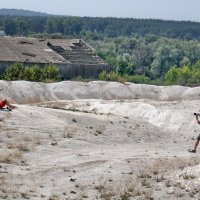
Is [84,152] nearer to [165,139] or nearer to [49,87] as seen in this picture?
[165,139]

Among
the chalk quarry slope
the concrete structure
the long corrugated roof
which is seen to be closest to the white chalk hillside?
the chalk quarry slope

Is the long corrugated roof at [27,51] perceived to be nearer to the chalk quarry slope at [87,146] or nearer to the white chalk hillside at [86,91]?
the white chalk hillside at [86,91]

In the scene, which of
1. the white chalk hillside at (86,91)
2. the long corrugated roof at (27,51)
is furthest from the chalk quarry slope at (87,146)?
the long corrugated roof at (27,51)

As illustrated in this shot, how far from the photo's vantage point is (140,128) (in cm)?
3341

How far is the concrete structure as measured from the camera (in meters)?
70.4

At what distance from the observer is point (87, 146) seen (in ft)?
90.2

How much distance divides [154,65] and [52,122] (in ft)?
338

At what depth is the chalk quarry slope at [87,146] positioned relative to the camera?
20.6 meters

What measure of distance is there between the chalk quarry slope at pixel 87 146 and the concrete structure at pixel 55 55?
80.2 feet

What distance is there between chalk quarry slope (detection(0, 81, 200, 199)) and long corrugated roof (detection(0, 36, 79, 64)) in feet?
80.0

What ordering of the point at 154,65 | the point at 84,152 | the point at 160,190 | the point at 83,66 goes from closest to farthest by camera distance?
the point at 160,190
the point at 84,152
the point at 83,66
the point at 154,65

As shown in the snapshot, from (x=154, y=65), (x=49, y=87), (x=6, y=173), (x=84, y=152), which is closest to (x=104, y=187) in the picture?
(x=6, y=173)

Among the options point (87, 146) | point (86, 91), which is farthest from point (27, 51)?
point (87, 146)

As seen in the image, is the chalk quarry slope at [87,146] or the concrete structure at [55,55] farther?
the concrete structure at [55,55]
